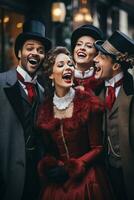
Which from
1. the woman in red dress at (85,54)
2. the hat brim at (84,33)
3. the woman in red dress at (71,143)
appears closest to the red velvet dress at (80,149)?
the woman in red dress at (71,143)

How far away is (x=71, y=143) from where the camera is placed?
15.8 ft

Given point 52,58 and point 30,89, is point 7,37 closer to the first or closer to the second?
point 30,89

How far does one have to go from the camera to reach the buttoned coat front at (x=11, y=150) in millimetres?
5008

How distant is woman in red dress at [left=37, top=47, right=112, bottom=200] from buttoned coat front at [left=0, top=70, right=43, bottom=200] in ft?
0.72

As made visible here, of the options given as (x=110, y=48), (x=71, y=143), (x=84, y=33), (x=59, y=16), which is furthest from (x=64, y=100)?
(x=59, y=16)

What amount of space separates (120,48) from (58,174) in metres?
1.22

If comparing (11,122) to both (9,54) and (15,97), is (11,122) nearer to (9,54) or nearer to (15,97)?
(15,97)

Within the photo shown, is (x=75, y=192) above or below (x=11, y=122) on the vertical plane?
below

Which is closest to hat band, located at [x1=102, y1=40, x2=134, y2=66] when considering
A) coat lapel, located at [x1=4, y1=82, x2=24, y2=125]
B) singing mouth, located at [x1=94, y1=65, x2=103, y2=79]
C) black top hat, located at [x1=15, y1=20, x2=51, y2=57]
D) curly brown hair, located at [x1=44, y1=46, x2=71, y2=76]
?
singing mouth, located at [x1=94, y1=65, x2=103, y2=79]

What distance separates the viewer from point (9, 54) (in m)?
11.5

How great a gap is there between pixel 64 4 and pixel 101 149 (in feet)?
28.7

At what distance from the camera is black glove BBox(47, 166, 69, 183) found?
15.7 ft

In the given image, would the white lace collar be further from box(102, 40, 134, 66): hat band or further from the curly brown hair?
box(102, 40, 134, 66): hat band

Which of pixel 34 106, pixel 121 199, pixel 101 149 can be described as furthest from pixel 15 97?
pixel 121 199
